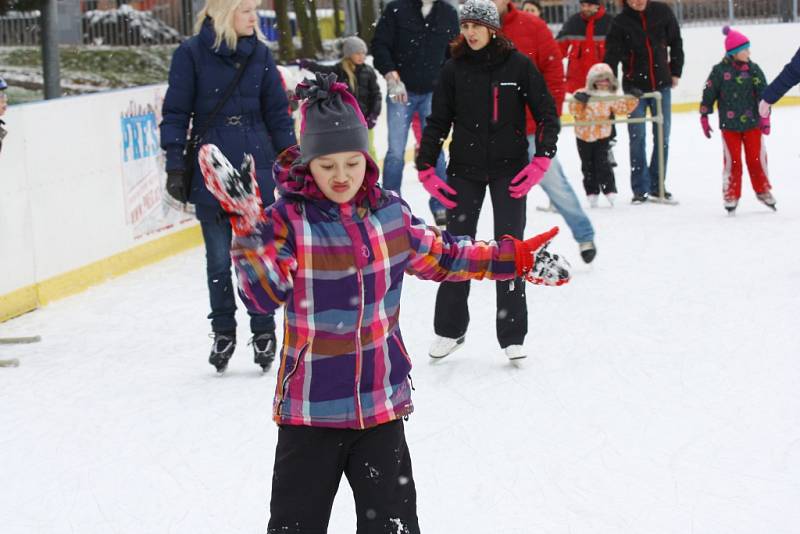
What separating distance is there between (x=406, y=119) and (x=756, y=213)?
8.34ft

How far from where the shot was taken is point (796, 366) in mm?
5117

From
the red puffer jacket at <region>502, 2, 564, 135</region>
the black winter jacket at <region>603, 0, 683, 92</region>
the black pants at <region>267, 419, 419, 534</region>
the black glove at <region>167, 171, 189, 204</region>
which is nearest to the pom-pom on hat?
the black winter jacket at <region>603, 0, 683, 92</region>

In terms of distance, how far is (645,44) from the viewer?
9.73 meters

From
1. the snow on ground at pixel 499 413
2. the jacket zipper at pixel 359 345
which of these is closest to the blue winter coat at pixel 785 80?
the snow on ground at pixel 499 413

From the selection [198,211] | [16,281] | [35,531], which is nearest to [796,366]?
[198,211]

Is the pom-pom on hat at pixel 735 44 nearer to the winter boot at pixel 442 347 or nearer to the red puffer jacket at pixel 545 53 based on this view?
the red puffer jacket at pixel 545 53

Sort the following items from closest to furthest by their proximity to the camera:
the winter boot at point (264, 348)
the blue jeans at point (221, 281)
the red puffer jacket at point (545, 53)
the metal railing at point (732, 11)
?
the blue jeans at point (221, 281), the winter boot at point (264, 348), the red puffer jacket at point (545, 53), the metal railing at point (732, 11)

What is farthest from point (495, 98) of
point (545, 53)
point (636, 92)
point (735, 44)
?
point (636, 92)

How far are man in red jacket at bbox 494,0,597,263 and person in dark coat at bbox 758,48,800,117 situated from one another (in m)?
1.20

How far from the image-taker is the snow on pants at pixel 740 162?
8.84 metres

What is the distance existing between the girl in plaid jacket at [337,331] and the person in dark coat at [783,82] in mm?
4681

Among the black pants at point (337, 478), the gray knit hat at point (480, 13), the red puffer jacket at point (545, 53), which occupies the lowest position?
the black pants at point (337, 478)

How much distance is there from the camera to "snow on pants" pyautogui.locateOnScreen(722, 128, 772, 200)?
884 centimetres

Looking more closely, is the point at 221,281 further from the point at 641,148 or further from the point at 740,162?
the point at 641,148
